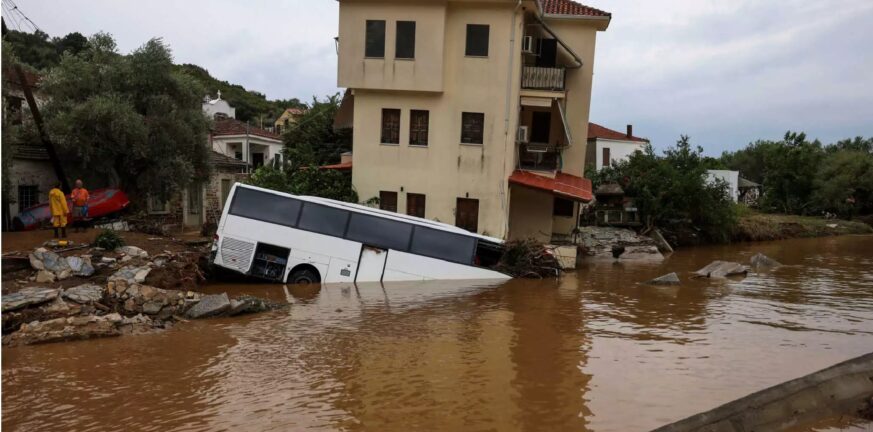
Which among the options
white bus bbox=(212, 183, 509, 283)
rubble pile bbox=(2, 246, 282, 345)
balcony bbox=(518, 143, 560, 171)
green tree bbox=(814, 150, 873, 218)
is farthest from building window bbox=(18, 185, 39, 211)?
green tree bbox=(814, 150, 873, 218)

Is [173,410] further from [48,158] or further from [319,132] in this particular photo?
[319,132]

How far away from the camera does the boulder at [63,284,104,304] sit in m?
11.9

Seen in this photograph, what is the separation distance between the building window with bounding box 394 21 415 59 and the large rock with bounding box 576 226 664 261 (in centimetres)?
1190

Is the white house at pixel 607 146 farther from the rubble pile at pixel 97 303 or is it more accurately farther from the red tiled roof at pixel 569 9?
the rubble pile at pixel 97 303

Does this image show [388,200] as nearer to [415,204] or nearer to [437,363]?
[415,204]

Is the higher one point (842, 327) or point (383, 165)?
point (383, 165)

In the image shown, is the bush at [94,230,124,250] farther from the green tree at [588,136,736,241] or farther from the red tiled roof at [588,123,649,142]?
the red tiled roof at [588,123,649,142]

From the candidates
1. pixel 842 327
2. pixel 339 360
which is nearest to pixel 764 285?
pixel 842 327

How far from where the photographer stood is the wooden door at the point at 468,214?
75.9ft

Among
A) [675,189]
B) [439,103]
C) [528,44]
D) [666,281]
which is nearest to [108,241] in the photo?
[439,103]

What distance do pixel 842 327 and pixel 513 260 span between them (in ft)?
32.2

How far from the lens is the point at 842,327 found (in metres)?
12.4

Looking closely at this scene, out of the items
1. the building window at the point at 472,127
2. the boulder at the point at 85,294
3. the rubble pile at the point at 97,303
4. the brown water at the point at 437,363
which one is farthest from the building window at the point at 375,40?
the boulder at the point at 85,294

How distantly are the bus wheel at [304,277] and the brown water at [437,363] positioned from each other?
43.8 inches
